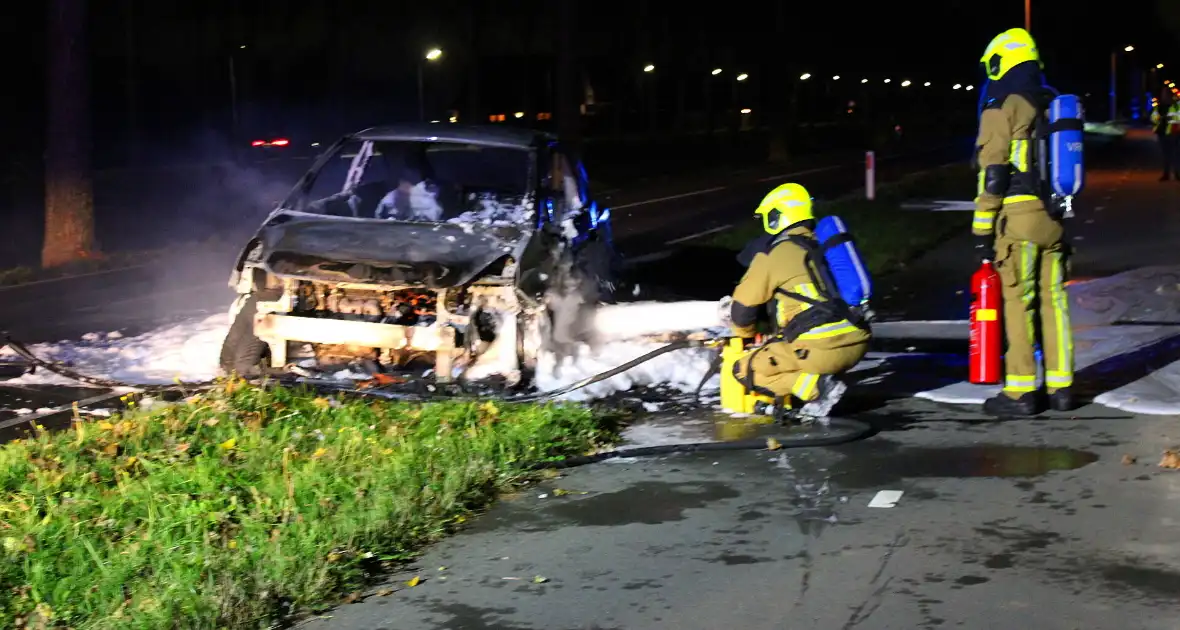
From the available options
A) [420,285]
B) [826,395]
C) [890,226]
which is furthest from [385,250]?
[890,226]

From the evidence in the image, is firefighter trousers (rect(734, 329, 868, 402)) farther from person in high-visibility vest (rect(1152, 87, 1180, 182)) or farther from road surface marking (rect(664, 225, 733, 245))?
person in high-visibility vest (rect(1152, 87, 1180, 182))

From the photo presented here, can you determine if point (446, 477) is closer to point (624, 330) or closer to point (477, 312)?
point (477, 312)

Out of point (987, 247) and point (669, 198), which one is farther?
point (669, 198)

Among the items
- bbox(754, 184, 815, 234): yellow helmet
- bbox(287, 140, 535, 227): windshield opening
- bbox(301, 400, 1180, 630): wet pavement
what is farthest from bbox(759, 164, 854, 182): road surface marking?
bbox(301, 400, 1180, 630): wet pavement

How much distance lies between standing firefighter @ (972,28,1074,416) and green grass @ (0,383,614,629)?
7.37 feet

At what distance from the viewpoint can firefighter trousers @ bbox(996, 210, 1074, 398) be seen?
25.2 feet

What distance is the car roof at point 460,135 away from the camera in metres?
10.2

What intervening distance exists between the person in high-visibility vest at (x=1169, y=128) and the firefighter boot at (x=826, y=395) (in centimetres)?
2140

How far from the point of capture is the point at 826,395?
24.7 feet

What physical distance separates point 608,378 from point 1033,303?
7.96 feet

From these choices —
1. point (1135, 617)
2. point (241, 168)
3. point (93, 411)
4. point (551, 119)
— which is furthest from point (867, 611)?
point (551, 119)

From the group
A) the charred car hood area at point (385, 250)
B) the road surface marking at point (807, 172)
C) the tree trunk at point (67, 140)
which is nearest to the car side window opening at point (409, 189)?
the charred car hood area at point (385, 250)

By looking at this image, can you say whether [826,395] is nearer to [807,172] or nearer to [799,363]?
[799,363]

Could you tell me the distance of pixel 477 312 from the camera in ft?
28.3
